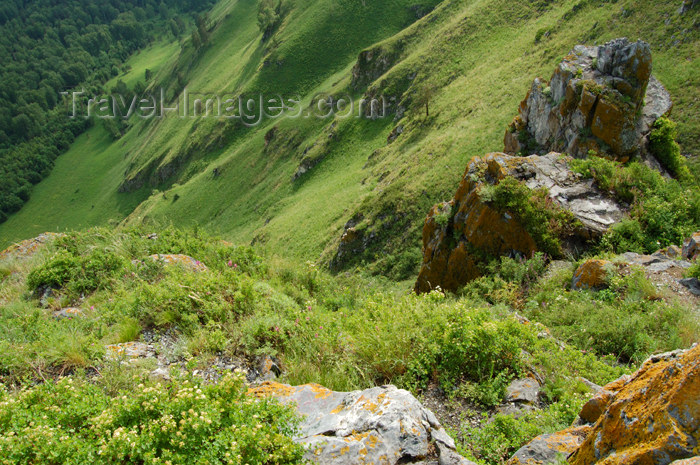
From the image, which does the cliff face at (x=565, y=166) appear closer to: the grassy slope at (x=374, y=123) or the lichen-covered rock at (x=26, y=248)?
the grassy slope at (x=374, y=123)

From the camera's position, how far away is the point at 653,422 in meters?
2.74

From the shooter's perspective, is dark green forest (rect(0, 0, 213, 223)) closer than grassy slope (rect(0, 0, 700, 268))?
No

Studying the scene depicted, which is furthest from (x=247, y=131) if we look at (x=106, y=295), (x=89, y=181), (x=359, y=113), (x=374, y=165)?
(x=106, y=295)

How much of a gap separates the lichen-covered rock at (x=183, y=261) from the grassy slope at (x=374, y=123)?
1.45 meters

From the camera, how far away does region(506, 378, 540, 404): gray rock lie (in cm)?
496

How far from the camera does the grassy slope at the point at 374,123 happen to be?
29453mm

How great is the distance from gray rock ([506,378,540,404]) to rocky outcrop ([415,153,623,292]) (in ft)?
26.5

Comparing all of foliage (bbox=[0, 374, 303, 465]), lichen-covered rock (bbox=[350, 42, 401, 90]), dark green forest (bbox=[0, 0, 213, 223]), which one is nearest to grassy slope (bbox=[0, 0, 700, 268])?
lichen-covered rock (bbox=[350, 42, 401, 90])

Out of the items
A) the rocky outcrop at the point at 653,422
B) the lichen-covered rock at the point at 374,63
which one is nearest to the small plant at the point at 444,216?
the rocky outcrop at the point at 653,422

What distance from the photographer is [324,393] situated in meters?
4.60

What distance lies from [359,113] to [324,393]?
5708cm

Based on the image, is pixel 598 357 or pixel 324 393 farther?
pixel 598 357

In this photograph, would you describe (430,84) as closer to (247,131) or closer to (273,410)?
(247,131)

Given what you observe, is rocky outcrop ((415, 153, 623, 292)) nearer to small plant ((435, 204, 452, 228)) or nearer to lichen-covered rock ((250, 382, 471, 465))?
small plant ((435, 204, 452, 228))
